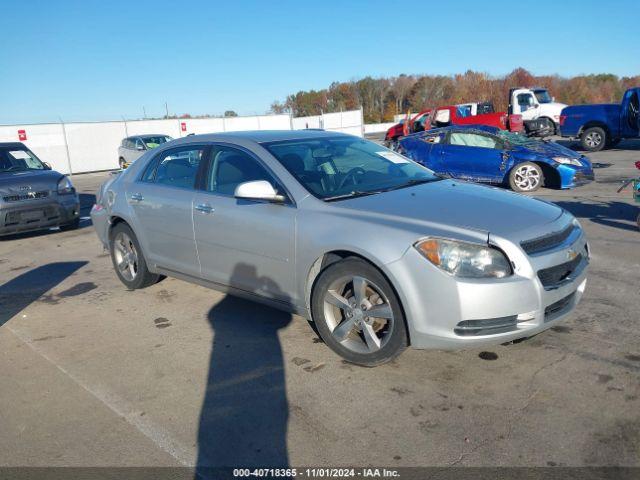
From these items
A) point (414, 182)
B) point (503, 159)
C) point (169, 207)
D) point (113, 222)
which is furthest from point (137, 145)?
point (414, 182)

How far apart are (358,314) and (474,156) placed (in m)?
8.26

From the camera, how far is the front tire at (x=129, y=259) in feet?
18.4

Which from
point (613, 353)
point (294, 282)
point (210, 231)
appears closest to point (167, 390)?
point (294, 282)

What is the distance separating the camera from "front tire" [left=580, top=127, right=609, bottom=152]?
18188 mm

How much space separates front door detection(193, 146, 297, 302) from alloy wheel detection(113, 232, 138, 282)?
137 cm

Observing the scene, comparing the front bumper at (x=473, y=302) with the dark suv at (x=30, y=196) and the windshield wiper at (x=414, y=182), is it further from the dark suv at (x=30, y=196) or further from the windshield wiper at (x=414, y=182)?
the dark suv at (x=30, y=196)

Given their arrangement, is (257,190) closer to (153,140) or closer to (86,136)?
(153,140)

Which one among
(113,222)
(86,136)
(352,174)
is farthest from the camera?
(86,136)

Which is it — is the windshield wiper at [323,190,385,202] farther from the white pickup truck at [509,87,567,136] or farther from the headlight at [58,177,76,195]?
the white pickup truck at [509,87,567,136]

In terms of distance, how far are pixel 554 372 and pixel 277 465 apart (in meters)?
1.94

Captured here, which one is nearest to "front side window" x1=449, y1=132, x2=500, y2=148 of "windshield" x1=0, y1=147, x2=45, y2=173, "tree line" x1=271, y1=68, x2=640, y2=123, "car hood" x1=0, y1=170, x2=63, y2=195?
"car hood" x1=0, y1=170, x2=63, y2=195

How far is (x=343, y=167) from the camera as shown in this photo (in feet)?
14.7

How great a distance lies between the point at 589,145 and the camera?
60.5 feet

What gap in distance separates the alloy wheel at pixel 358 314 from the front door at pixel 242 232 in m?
0.39
